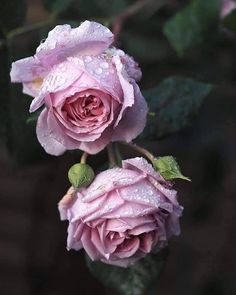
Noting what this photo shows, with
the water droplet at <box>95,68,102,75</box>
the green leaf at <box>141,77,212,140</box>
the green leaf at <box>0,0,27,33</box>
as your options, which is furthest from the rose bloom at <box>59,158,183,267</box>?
the green leaf at <box>0,0,27,33</box>

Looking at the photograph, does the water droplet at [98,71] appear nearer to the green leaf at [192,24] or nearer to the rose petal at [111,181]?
the rose petal at [111,181]

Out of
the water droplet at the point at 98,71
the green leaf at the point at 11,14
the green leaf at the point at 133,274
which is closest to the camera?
the water droplet at the point at 98,71

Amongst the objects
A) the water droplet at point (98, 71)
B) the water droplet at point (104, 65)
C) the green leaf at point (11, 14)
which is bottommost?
the water droplet at point (98, 71)

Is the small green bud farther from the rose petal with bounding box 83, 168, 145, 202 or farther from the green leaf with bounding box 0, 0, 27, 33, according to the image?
the green leaf with bounding box 0, 0, 27, 33

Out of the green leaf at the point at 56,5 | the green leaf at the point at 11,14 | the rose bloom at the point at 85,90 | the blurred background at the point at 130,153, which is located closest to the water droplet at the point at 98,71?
the rose bloom at the point at 85,90

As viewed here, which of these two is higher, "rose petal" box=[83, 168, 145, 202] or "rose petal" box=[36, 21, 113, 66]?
"rose petal" box=[36, 21, 113, 66]

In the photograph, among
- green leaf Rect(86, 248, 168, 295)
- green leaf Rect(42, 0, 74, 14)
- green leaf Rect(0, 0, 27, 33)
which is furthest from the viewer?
green leaf Rect(42, 0, 74, 14)

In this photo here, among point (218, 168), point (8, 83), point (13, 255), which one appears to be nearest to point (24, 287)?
point (13, 255)

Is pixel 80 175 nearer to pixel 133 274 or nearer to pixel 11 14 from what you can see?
pixel 133 274

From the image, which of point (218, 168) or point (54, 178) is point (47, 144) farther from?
point (54, 178)
